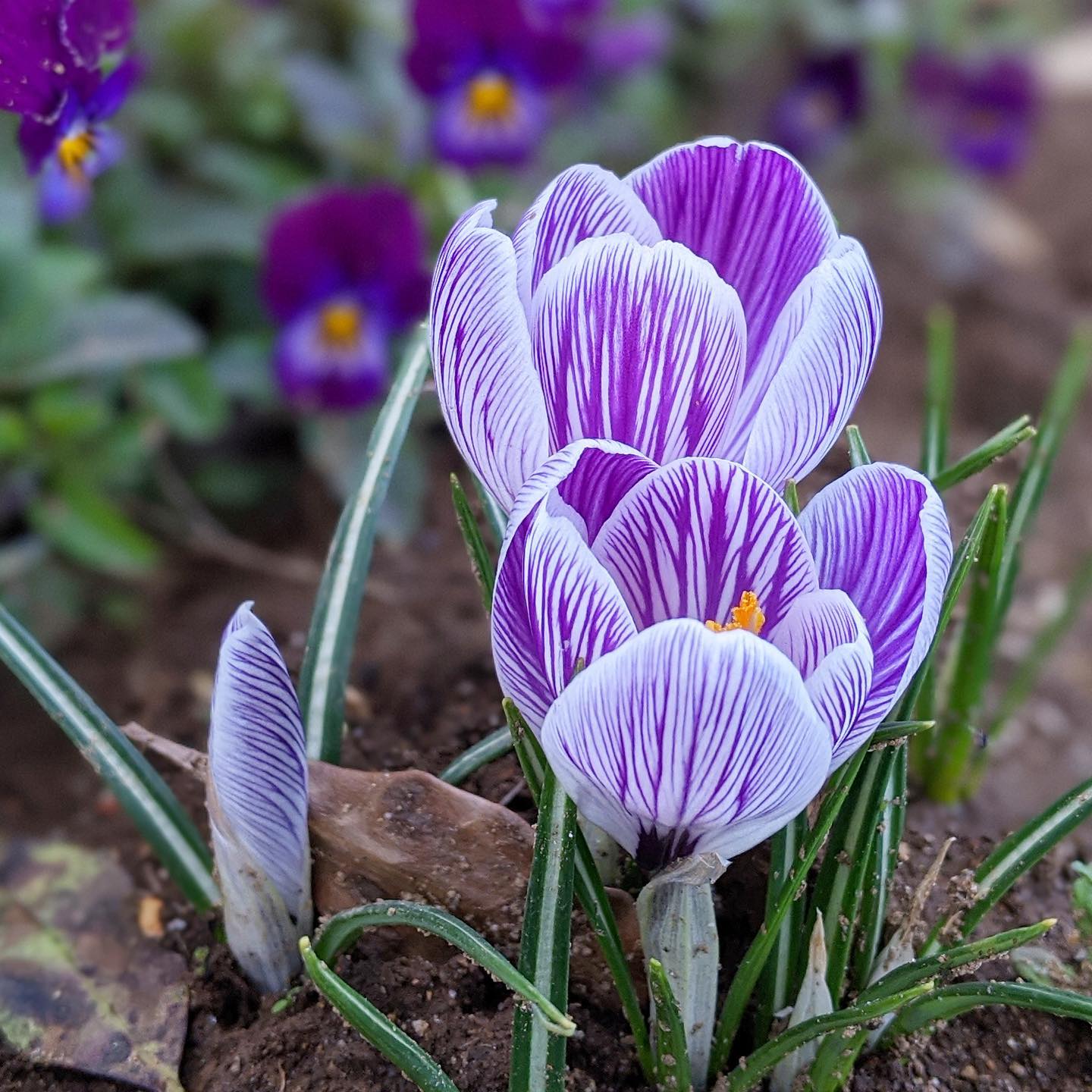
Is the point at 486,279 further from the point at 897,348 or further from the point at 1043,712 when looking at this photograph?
the point at 897,348

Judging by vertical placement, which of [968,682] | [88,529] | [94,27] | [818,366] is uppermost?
[94,27]

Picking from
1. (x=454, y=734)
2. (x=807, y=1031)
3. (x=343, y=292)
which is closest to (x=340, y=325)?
(x=343, y=292)

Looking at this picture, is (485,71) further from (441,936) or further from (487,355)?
(441,936)

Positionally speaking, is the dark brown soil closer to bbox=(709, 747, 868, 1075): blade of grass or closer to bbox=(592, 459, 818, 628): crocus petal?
bbox=(709, 747, 868, 1075): blade of grass


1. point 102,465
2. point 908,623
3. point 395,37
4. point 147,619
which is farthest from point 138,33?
point 908,623

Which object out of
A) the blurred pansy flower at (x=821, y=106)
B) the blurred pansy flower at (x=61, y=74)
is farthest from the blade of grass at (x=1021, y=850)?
the blurred pansy flower at (x=821, y=106)

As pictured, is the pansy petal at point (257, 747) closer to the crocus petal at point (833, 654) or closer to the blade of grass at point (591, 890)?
the blade of grass at point (591, 890)

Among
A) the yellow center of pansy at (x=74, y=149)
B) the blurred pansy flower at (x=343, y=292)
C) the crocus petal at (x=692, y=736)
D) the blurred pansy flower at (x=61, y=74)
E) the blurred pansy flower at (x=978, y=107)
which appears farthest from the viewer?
the blurred pansy flower at (x=978, y=107)
